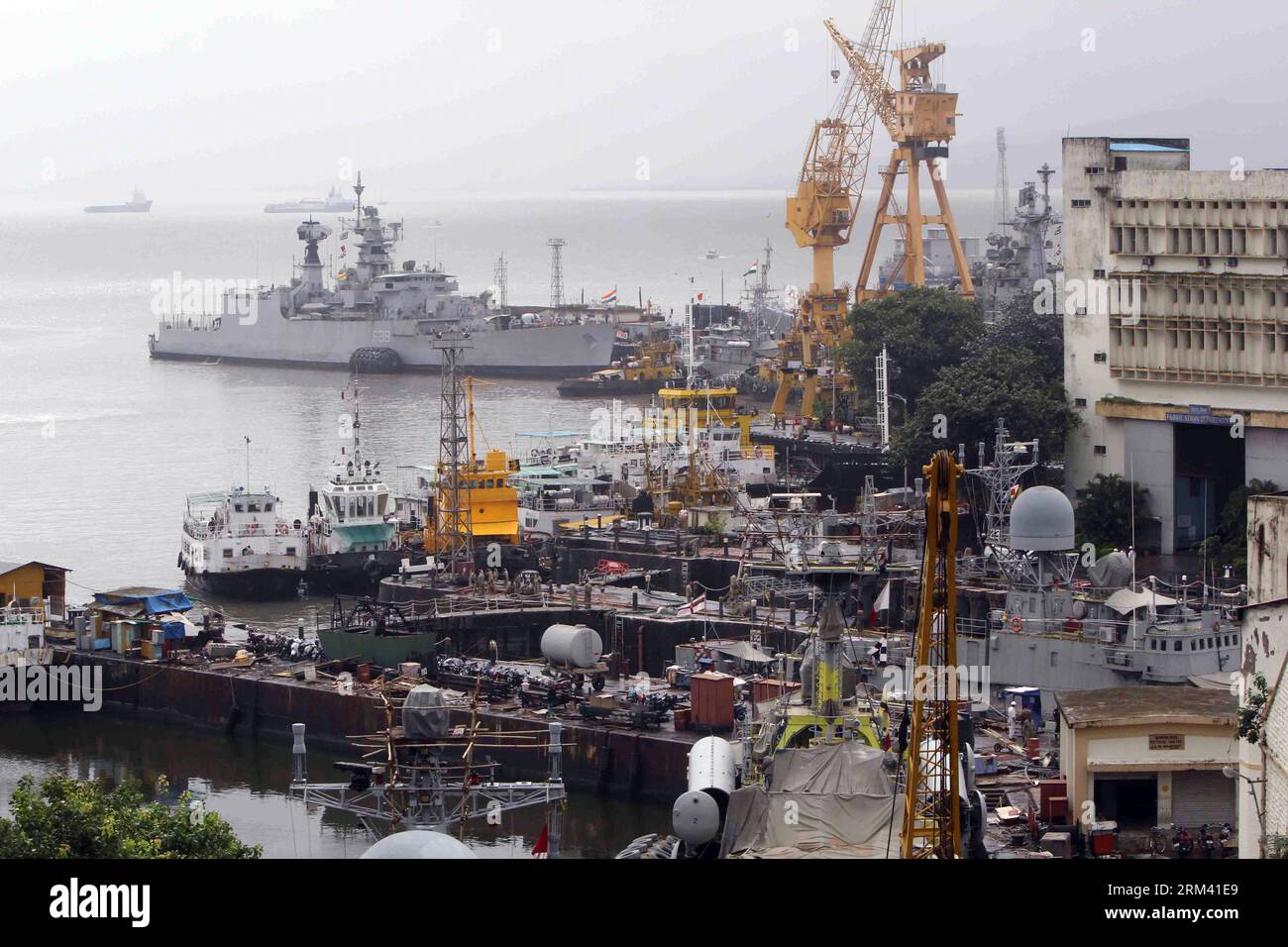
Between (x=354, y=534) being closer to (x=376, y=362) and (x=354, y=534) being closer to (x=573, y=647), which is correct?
(x=573, y=647)

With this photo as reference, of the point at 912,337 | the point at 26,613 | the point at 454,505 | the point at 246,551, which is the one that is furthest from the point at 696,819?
the point at 912,337

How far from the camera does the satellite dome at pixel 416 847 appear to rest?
14.7 m

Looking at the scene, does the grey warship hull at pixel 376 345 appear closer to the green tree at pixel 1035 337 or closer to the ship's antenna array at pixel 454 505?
the green tree at pixel 1035 337

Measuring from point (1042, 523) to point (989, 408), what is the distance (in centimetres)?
1235

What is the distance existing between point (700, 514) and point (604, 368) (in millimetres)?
45546

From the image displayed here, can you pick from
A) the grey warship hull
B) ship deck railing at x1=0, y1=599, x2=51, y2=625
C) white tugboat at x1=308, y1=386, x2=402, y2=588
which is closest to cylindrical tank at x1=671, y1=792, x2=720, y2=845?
ship deck railing at x1=0, y1=599, x2=51, y2=625

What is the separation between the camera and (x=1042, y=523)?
31.1 m

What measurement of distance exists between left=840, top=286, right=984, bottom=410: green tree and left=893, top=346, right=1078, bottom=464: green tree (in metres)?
8.75

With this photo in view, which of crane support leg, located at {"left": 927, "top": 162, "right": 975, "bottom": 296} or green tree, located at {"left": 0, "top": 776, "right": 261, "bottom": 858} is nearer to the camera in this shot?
green tree, located at {"left": 0, "top": 776, "right": 261, "bottom": 858}

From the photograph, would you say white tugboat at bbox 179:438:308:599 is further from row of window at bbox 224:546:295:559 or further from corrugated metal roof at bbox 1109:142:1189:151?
corrugated metal roof at bbox 1109:142:1189:151

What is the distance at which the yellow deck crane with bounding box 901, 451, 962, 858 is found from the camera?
19109mm

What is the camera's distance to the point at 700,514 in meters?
Result: 44.3

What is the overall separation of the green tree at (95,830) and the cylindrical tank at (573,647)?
1368cm
